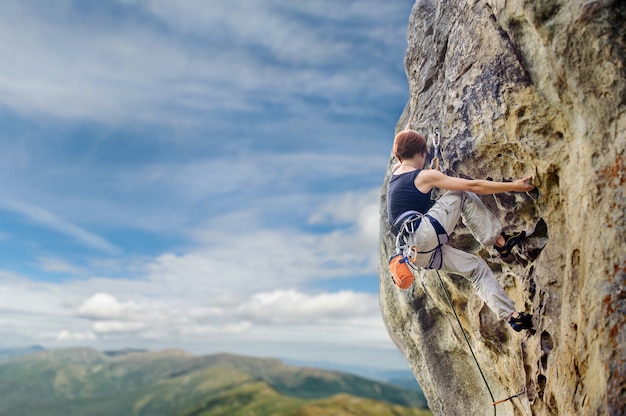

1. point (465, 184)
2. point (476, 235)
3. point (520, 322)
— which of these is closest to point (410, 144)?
point (465, 184)

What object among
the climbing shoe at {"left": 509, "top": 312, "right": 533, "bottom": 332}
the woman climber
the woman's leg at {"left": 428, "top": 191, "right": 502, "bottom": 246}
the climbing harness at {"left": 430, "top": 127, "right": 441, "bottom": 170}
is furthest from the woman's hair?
the climbing shoe at {"left": 509, "top": 312, "right": 533, "bottom": 332}

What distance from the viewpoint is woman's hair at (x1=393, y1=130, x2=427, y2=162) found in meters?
10.7

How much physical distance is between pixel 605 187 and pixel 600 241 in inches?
36.7

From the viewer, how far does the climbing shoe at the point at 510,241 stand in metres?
10.6

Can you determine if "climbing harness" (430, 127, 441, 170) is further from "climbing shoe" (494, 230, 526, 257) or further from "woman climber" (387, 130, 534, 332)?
"climbing shoe" (494, 230, 526, 257)

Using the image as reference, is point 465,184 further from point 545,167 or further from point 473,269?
point 473,269

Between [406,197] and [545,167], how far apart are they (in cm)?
290

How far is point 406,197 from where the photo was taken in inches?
412

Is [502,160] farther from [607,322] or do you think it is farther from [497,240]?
[607,322]

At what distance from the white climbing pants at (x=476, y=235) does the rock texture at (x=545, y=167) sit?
888mm

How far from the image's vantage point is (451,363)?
16719mm

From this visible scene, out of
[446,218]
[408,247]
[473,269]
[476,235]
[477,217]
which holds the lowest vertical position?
[473,269]

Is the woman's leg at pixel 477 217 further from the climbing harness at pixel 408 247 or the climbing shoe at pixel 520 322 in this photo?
the climbing shoe at pixel 520 322

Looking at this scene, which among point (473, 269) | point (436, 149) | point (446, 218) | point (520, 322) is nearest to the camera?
point (446, 218)
